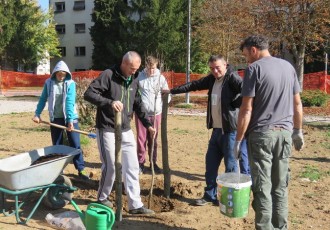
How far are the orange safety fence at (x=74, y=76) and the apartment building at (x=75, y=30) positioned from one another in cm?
1412

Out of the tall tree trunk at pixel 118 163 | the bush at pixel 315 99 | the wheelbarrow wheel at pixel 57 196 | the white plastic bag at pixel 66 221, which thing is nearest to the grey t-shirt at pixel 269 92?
the tall tree trunk at pixel 118 163

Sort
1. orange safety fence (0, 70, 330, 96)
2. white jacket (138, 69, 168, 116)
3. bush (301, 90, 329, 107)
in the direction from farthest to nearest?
orange safety fence (0, 70, 330, 96)
bush (301, 90, 329, 107)
white jacket (138, 69, 168, 116)

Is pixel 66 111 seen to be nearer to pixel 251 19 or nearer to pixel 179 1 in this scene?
pixel 251 19

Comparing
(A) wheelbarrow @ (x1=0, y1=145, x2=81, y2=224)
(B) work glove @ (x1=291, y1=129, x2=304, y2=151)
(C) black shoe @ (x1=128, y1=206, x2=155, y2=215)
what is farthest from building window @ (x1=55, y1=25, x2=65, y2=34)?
(B) work glove @ (x1=291, y1=129, x2=304, y2=151)

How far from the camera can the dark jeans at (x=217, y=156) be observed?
14.5 ft

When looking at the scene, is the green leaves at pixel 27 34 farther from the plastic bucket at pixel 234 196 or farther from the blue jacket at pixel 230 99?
the plastic bucket at pixel 234 196

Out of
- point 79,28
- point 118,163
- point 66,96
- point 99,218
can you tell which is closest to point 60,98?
point 66,96

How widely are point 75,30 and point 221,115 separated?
39.6 metres

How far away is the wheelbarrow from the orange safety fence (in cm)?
1532

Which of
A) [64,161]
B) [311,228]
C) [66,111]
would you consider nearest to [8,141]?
[66,111]

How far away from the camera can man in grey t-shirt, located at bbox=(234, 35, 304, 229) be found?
3.28 meters

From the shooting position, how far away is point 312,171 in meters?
6.08

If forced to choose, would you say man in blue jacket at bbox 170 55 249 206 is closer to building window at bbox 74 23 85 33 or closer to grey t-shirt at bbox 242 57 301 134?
grey t-shirt at bbox 242 57 301 134

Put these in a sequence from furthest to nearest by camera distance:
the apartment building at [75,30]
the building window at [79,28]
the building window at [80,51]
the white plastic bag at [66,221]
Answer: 1. the building window at [80,51]
2. the building window at [79,28]
3. the apartment building at [75,30]
4. the white plastic bag at [66,221]
